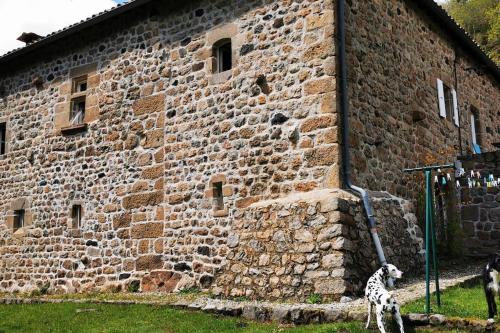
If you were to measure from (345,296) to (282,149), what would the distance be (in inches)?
107

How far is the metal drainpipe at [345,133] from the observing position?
26.3 ft

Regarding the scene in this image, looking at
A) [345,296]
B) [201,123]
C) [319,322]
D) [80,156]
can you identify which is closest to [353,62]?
[201,123]

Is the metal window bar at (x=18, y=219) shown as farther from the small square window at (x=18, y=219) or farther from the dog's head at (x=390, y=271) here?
the dog's head at (x=390, y=271)

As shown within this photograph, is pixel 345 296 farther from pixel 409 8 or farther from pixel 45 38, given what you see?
pixel 45 38

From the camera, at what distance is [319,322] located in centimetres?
626

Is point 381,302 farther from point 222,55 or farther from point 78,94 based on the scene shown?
point 78,94

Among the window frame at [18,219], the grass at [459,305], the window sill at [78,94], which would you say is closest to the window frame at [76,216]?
the window frame at [18,219]

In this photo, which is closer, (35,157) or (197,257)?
(197,257)

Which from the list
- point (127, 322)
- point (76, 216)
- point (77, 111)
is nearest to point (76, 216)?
point (76, 216)

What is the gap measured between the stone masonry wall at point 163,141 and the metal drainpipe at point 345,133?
215 mm

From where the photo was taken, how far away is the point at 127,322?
718 centimetres

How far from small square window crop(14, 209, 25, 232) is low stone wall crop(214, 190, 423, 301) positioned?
663 cm

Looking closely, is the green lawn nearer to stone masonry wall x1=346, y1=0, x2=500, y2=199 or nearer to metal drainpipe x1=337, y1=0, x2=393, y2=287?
metal drainpipe x1=337, y1=0, x2=393, y2=287

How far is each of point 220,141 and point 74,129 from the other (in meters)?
4.29
